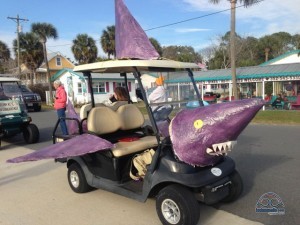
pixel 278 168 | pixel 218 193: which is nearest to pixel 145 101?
pixel 218 193

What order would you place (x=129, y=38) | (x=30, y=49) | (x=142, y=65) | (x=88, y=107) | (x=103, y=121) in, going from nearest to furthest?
(x=142, y=65), (x=129, y=38), (x=103, y=121), (x=88, y=107), (x=30, y=49)

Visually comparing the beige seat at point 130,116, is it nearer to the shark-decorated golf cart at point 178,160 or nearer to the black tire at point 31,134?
the shark-decorated golf cart at point 178,160

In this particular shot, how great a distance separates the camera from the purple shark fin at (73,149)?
3.86 meters

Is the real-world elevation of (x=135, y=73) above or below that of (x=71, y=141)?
above

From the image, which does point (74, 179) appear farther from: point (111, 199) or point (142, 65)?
point (142, 65)

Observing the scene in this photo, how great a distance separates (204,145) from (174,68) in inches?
51.6

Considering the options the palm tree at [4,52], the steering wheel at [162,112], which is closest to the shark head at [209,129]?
the steering wheel at [162,112]

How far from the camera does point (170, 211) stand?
3.45 metres

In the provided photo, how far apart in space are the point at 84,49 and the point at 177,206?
36647 millimetres

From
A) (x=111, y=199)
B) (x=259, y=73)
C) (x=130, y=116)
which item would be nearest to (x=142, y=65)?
(x=130, y=116)

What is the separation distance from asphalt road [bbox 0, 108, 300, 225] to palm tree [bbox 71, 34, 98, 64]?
32.5 m

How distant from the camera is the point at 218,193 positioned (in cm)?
356

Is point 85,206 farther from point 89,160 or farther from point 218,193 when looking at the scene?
point 218,193

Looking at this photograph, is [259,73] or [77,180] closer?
[77,180]
